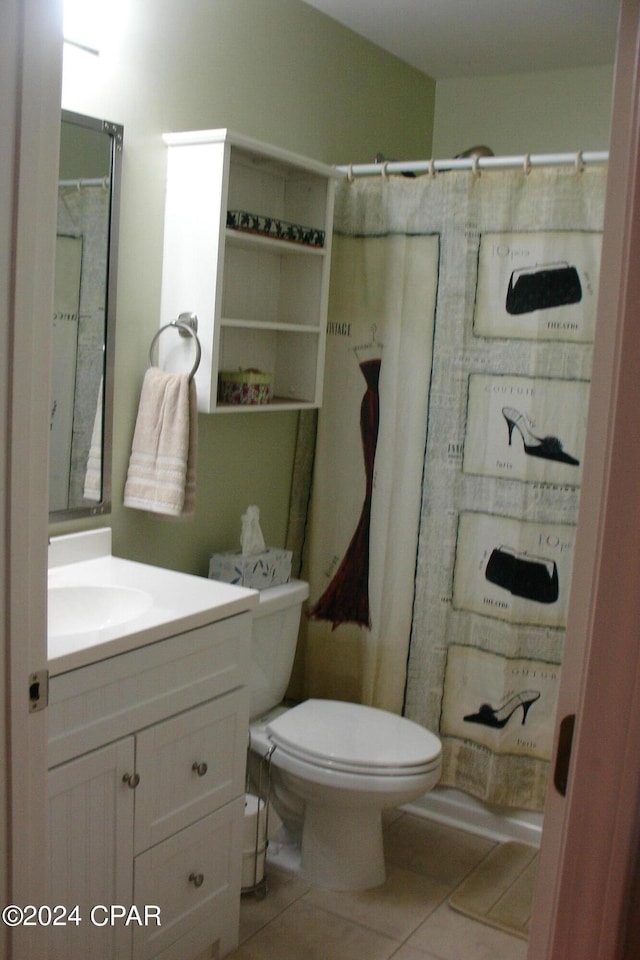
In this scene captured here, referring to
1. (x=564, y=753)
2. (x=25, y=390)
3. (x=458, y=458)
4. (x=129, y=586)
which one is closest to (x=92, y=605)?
(x=129, y=586)

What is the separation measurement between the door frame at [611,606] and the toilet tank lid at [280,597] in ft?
5.56

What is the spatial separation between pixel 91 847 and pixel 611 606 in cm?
133

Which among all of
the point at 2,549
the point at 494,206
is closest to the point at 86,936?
the point at 2,549

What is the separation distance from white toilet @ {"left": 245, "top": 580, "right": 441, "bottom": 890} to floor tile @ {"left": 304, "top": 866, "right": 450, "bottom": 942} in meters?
0.04

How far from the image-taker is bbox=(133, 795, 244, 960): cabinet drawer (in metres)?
2.00

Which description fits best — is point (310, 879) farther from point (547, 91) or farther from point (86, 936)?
point (547, 91)

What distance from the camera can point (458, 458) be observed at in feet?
9.41

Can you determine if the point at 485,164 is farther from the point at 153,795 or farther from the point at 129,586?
the point at 153,795

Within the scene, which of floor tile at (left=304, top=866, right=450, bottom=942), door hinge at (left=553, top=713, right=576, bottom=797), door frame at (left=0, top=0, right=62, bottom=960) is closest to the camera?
door hinge at (left=553, top=713, right=576, bottom=797)

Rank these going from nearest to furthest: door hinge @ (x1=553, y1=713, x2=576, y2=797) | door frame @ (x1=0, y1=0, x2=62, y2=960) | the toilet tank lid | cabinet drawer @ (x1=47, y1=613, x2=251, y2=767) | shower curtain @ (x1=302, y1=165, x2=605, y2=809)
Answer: door hinge @ (x1=553, y1=713, x2=576, y2=797)
door frame @ (x1=0, y1=0, x2=62, y2=960)
cabinet drawer @ (x1=47, y1=613, x2=251, y2=767)
the toilet tank lid
shower curtain @ (x1=302, y1=165, x2=605, y2=809)

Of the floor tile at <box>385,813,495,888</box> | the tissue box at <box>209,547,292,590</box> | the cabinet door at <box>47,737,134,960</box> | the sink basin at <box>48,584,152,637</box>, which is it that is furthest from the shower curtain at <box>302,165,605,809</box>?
the cabinet door at <box>47,737,134,960</box>

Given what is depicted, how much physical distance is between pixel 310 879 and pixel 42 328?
1941 millimetres

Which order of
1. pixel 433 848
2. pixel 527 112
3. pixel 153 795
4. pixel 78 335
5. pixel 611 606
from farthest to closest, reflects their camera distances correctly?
1. pixel 527 112
2. pixel 433 848
3. pixel 78 335
4. pixel 153 795
5. pixel 611 606

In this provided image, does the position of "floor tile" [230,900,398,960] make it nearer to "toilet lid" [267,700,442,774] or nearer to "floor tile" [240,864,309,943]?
"floor tile" [240,864,309,943]
